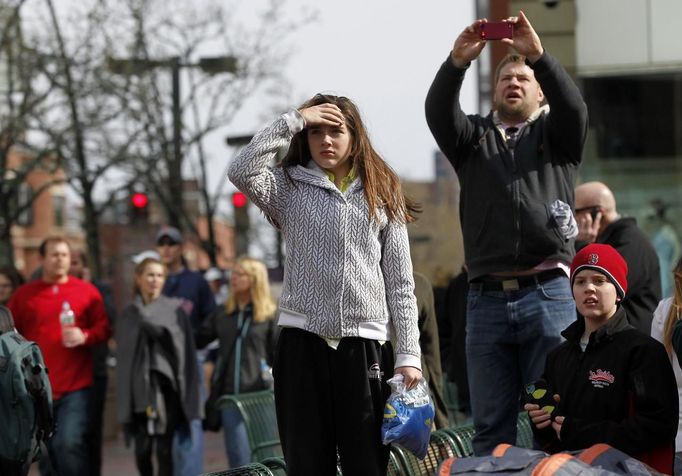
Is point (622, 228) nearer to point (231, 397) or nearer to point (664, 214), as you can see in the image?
point (231, 397)

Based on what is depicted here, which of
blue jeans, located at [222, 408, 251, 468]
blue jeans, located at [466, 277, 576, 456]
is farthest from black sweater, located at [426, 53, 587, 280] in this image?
blue jeans, located at [222, 408, 251, 468]

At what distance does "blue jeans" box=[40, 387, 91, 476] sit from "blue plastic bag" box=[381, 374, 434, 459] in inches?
196

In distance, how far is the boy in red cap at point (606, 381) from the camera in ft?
17.6

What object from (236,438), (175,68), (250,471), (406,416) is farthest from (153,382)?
(175,68)

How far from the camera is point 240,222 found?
1007 inches

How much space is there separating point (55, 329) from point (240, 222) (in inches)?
635

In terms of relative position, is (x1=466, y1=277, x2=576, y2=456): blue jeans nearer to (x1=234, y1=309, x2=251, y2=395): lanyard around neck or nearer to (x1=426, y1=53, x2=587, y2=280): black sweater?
(x1=426, y1=53, x2=587, y2=280): black sweater

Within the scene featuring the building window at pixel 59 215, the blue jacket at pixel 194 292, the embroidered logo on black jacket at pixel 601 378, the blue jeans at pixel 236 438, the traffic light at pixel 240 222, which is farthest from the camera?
the building window at pixel 59 215

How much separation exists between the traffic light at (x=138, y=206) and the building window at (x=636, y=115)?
9.55 metres

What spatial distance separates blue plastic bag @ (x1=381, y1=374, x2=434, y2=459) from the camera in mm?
4855

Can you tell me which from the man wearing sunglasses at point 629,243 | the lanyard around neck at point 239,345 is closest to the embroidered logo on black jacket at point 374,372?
the man wearing sunglasses at point 629,243

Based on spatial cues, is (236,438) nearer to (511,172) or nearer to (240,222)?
(511,172)

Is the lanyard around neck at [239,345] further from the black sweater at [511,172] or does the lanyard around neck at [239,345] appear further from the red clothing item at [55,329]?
the black sweater at [511,172]

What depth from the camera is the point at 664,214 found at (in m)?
14.8
